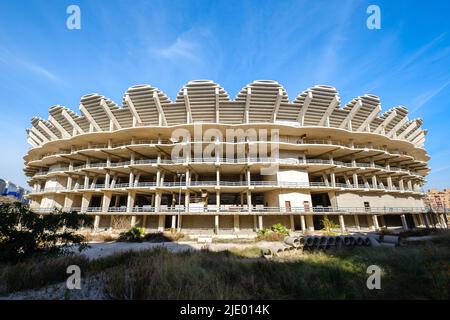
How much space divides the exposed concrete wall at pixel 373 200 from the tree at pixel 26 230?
31392mm

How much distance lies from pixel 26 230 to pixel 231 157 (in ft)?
76.8

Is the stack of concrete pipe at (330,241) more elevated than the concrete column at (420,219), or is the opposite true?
the concrete column at (420,219)

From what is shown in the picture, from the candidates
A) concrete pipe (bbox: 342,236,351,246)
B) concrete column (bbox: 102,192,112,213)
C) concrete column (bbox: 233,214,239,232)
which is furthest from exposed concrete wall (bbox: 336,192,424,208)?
concrete column (bbox: 102,192,112,213)

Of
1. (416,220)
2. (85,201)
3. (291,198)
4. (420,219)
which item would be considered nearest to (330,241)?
(291,198)

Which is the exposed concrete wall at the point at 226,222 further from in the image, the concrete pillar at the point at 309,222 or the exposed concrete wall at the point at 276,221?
the concrete pillar at the point at 309,222

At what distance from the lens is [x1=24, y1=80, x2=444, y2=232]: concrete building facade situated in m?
26.9

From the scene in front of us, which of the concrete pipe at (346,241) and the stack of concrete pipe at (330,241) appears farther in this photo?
the concrete pipe at (346,241)

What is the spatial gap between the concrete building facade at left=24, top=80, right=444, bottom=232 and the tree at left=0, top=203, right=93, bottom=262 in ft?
52.2

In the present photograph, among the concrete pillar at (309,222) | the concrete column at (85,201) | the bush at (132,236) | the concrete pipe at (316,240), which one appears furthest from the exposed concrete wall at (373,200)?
the concrete column at (85,201)

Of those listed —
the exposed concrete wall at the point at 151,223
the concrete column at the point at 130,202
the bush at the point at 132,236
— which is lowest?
the bush at the point at 132,236

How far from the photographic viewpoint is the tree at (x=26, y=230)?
8445 mm

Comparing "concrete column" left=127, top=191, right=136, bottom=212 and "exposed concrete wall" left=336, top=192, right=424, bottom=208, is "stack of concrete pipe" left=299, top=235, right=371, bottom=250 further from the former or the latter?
"concrete column" left=127, top=191, right=136, bottom=212

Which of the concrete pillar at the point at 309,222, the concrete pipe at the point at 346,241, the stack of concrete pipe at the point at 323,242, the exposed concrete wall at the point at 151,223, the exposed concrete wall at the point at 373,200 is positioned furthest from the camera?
the exposed concrete wall at the point at 151,223
